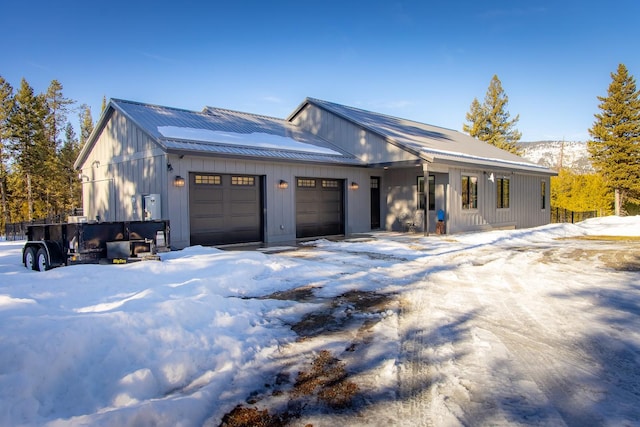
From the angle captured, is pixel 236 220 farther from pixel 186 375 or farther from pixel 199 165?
pixel 186 375

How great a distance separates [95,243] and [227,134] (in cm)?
674

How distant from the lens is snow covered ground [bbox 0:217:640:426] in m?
2.75

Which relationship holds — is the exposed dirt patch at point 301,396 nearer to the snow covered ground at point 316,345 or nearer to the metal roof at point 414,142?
the snow covered ground at point 316,345

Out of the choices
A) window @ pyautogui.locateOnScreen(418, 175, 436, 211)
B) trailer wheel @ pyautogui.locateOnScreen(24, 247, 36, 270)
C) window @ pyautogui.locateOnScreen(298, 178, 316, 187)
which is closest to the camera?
trailer wheel @ pyautogui.locateOnScreen(24, 247, 36, 270)

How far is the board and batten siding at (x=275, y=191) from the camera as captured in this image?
37.5 feet

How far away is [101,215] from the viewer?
1509cm

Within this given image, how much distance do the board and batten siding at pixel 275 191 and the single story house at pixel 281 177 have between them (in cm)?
3

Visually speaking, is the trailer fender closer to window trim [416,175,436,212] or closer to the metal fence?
window trim [416,175,436,212]

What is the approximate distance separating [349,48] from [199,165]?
509 inches

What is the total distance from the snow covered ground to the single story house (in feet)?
16.6

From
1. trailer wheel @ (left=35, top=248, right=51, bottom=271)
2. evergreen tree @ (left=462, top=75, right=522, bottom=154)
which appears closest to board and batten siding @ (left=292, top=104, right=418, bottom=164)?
trailer wheel @ (left=35, top=248, right=51, bottom=271)

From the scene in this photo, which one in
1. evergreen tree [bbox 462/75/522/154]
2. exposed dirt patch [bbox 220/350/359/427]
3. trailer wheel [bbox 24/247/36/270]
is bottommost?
exposed dirt patch [bbox 220/350/359/427]

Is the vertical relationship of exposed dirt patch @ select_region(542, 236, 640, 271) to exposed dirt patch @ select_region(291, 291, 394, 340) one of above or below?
above

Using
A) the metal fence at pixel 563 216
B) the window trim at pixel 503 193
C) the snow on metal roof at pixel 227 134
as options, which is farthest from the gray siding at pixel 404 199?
the metal fence at pixel 563 216
